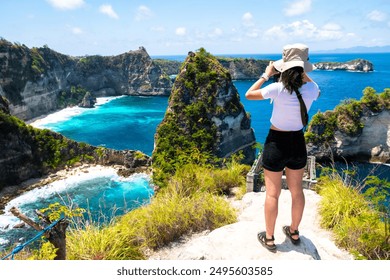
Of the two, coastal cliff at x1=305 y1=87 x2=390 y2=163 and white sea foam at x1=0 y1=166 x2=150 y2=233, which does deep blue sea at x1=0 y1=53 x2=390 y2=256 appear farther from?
coastal cliff at x1=305 y1=87 x2=390 y2=163

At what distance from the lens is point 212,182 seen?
788 centimetres

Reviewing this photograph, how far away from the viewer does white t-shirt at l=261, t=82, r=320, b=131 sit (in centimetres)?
355

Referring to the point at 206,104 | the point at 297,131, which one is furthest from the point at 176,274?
the point at 206,104

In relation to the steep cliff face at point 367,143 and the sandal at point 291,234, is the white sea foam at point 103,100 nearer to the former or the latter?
the steep cliff face at point 367,143

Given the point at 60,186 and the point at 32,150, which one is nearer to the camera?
the point at 60,186

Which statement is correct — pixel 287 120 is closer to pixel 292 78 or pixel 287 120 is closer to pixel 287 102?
pixel 287 102

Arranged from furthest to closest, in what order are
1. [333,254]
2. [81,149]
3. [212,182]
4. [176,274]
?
[81,149]
[212,182]
[333,254]
[176,274]

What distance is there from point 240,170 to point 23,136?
46.8m

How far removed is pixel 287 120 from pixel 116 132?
75325mm

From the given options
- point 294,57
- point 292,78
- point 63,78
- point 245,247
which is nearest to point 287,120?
point 292,78

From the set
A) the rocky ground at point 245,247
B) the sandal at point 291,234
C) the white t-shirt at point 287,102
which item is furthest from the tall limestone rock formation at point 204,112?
the white t-shirt at point 287,102

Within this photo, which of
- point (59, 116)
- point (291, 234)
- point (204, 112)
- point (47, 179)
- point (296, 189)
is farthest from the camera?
point (59, 116)

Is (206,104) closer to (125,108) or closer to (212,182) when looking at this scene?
(212,182)

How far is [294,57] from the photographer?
3.54 m
